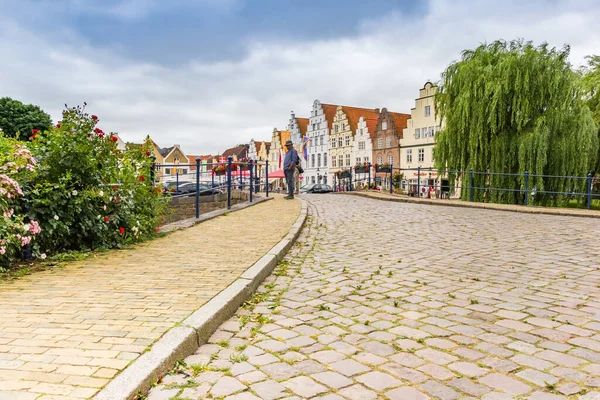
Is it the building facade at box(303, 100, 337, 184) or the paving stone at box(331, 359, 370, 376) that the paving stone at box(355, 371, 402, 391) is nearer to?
the paving stone at box(331, 359, 370, 376)

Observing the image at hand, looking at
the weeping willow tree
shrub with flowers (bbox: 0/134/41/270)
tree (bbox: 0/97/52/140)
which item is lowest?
shrub with flowers (bbox: 0/134/41/270)

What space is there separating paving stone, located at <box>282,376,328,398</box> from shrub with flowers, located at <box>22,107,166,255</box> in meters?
4.48

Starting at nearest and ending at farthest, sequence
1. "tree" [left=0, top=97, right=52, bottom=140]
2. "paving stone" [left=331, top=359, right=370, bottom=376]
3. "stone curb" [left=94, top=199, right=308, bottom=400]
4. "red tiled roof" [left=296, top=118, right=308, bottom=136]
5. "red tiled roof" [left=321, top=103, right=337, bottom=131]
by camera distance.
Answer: "stone curb" [left=94, top=199, right=308, bottom=400]
"paving stone" [left=331, top=359, right=370, bottom=376]
"tree" [left=0, top=97, right=52, bottom=140]
"red tiled roof" [left=321, top=103, right=337, bottom=131]
"red tiled roof" [left=296, top=118, right=308, bottom=136]

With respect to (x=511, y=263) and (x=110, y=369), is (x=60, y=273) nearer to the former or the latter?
(x=110, y=369)

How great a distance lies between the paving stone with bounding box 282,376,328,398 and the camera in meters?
2.69

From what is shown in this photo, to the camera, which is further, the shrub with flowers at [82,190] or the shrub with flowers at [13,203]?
the shrub with flowers at [82,190]

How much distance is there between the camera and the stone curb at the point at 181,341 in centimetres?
253

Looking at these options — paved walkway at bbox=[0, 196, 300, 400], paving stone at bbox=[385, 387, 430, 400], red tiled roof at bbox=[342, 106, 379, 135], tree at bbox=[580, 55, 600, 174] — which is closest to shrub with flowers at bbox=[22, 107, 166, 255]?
paved walkway at bbox=[0, 196, 300, 400]

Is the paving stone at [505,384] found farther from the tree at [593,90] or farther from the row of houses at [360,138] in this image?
the row of houses at [360,138]

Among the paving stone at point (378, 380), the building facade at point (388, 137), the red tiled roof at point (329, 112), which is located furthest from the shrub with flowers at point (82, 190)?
the red tiled roof at point (329, 112)

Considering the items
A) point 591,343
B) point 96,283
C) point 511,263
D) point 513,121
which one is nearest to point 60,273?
point 96,283

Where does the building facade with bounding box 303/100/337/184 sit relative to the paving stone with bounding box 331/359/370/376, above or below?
above

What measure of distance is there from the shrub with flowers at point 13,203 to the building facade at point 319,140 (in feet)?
216

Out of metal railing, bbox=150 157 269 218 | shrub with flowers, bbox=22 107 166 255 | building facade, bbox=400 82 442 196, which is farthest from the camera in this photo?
building facade, bbox=400 82 442 196
